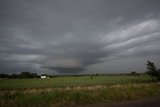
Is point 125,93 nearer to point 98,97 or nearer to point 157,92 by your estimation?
point 98,97

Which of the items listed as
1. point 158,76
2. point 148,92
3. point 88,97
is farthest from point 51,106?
point 158,76

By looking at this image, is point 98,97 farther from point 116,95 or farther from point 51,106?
point 51,106

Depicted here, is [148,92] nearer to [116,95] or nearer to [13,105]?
[116,95]

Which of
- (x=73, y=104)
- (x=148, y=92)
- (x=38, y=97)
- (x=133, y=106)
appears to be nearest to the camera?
(x=133, y=106)

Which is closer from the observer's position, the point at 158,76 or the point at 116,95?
the point at 116,95

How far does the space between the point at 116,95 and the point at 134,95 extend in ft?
9.07

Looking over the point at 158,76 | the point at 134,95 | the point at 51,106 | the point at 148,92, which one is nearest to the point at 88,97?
the point at 51,106

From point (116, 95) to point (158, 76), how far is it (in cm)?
6073

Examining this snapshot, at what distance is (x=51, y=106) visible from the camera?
1720 centimetres

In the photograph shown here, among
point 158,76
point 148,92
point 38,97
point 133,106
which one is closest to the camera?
point 133,106

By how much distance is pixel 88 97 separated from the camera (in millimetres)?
20656

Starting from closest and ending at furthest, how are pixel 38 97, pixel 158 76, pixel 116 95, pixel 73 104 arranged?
1. pixel 73 104
2. pixel 38 97
3. pixel 116 95
4. pixel 158 76

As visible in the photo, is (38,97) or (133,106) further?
(38,97)

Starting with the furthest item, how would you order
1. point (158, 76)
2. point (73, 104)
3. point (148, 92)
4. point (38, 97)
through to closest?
point (158, 76), point (148, 92), point (38, 97), point (73, 104)
